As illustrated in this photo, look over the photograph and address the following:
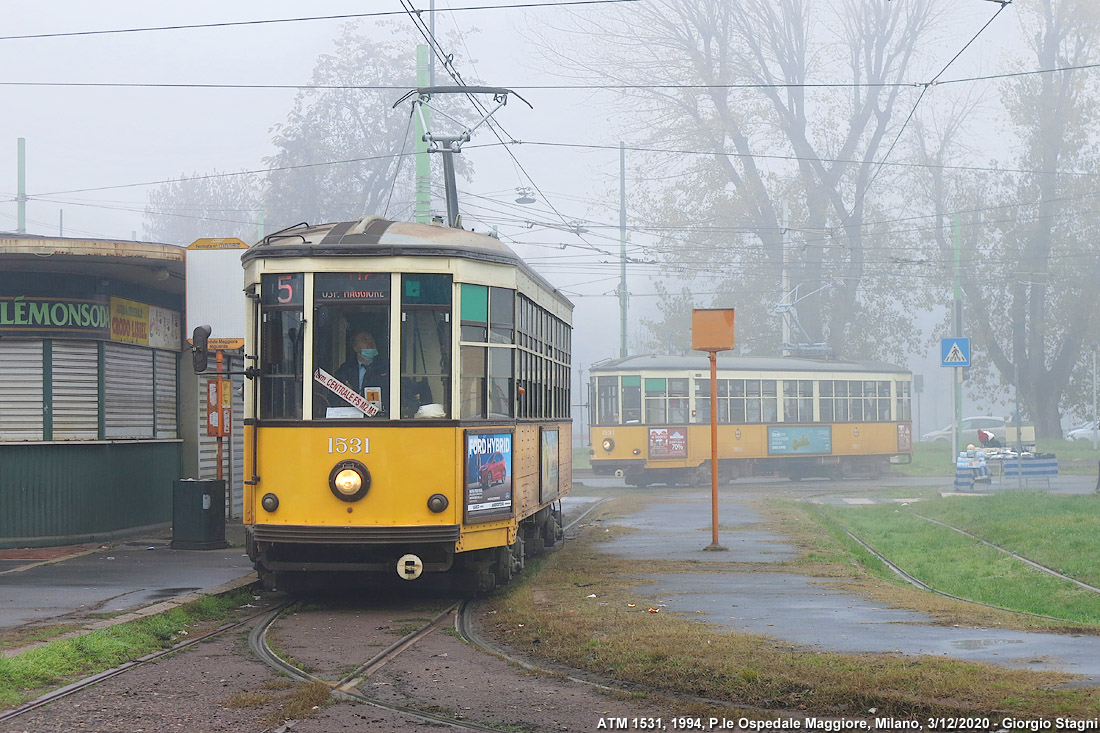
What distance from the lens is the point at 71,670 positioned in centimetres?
774

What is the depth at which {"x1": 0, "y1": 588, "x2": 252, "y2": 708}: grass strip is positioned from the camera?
7294 mm

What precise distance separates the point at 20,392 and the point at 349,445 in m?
6.52

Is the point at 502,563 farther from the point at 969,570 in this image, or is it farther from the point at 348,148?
the point at 348,148

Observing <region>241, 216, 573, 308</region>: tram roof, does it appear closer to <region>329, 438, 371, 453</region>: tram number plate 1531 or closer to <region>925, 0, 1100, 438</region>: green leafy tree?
<region>329, 438, 371, 453</region>: tram number plate 1531

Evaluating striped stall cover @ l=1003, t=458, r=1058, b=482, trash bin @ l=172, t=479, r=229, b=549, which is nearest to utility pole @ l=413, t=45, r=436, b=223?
trash bin @ l=172, t=479, r=229, b=549

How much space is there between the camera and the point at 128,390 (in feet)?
54.5

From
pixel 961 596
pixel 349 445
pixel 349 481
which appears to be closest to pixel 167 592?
pixel 349 481

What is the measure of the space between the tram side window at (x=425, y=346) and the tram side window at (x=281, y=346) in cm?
87

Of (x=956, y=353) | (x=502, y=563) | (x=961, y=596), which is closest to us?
(x=502, y=563)

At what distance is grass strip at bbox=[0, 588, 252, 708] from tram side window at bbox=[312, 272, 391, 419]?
73.8 inches

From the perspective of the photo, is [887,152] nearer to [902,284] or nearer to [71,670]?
[902,284]

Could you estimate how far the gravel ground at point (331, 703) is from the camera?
6461 millimetres

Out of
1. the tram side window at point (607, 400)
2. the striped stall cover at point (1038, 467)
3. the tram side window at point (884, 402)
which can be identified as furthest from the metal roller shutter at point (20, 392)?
the tram side window at point (884, 402)

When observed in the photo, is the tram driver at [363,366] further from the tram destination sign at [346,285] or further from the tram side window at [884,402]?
the tram side window at [884,402]
